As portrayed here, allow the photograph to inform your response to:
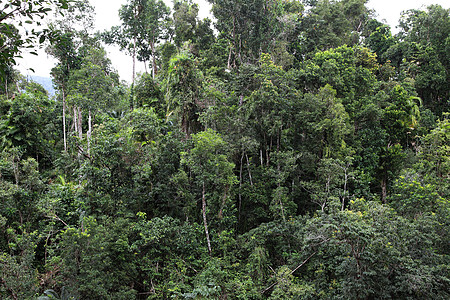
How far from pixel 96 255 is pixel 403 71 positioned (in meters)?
17.4

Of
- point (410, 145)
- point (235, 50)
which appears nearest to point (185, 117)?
point (235, 50)

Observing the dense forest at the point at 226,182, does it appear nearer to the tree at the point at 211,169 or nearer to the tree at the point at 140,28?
the tree at the point at 211,169

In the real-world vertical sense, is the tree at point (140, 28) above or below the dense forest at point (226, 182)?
above

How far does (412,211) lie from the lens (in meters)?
8.66

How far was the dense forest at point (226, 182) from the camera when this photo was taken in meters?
6.66

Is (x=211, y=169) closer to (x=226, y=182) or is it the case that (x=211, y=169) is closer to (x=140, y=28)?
(x=226, y=182)

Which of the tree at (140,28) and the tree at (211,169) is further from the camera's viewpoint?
the tree at (140,28)

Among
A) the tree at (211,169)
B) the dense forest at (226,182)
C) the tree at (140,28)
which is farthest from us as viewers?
the tree at (140,28)

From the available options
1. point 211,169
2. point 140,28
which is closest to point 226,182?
point 211,169

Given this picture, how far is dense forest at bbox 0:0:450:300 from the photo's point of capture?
6.66 meters

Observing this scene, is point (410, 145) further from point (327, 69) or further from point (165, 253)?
point (165, 253)

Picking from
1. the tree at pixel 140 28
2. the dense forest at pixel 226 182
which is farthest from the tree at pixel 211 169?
the tree at pixel 140 28

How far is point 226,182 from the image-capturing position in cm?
838

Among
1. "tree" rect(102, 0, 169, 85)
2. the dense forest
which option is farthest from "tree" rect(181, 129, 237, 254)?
"tree" rect(102, 0, 169, 85)
